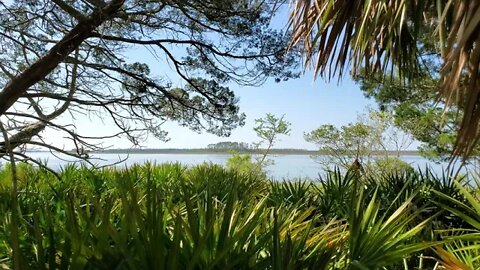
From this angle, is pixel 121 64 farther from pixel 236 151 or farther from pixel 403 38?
pixel 236 151

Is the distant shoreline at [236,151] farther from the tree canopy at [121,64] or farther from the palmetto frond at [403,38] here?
the palmetto frond at [403,38]

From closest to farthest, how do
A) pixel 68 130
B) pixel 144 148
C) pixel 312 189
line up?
1. pixel 312 189
2. pixel 68 130
3. pixel 144 148

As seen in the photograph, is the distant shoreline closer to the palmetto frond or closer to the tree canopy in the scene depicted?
the tree canopy

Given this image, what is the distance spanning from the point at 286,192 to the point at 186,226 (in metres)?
3.26

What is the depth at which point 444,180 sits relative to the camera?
4.86 metres

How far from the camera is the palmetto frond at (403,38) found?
180cm

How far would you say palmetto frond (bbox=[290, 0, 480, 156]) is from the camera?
5.90ft

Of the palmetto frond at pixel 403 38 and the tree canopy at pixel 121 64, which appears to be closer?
the palmetto frond at pixel 403 38

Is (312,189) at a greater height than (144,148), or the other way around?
(144,148)

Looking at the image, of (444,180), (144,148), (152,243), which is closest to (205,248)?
(152,243)

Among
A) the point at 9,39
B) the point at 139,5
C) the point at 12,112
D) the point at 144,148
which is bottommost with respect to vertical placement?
the point at 144,148

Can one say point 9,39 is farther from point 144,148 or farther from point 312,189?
point 312,189

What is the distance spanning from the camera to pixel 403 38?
3963 mm

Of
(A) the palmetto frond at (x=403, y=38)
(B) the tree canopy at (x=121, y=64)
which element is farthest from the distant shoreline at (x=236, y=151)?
(A) the palmetto frond at (x=403, y=38)
